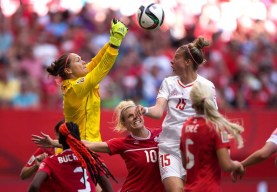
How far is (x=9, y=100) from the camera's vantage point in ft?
58.3

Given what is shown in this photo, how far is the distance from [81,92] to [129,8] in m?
11.2

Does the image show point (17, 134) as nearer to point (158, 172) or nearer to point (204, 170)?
point (158, 172)

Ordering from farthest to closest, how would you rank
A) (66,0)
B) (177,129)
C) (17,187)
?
(66,0), (17,187), (177,129)

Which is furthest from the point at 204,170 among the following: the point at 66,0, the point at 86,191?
the point at 66,0

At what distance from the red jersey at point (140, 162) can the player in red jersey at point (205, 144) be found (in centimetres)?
167

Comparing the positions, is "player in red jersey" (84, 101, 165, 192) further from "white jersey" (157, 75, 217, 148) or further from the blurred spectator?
the blurred spectator

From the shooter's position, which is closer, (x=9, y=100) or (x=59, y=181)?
(x=59, y=181)

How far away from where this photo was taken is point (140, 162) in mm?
11102

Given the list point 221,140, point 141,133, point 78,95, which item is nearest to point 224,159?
point 221,140

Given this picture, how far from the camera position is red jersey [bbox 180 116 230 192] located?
9.25m

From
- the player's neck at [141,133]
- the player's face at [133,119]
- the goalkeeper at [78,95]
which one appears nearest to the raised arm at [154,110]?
the player's face at [133,119]

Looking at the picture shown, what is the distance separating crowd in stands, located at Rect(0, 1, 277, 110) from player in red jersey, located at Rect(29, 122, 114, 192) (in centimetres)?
694

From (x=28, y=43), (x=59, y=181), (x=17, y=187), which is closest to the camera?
(x=59, y=181)

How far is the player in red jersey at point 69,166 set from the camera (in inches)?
400
